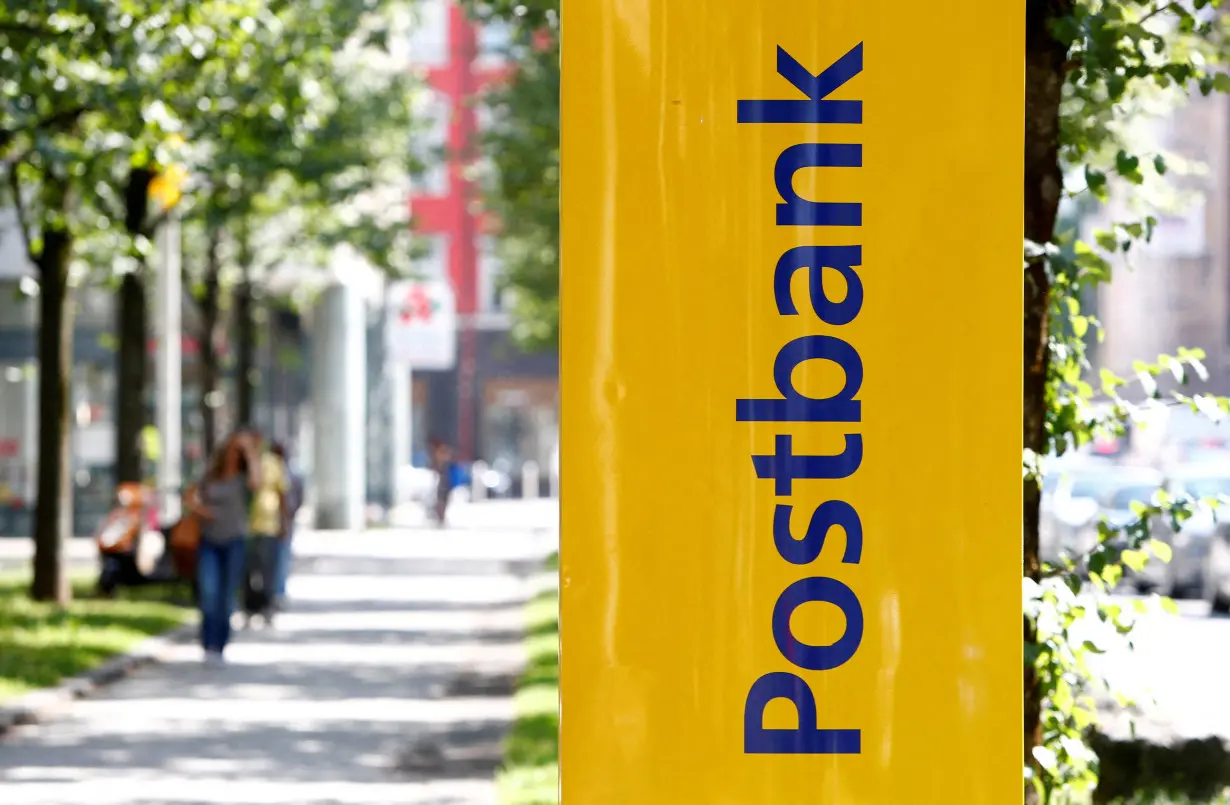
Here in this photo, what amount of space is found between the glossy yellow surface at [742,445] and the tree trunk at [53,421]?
53.6ft

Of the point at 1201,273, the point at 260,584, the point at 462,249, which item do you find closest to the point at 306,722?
the point at 260,584

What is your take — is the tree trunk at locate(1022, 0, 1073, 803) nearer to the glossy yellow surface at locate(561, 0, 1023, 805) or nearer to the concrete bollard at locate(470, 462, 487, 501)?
the glossy yellow surface at locate(561, 0, 1023, 805)

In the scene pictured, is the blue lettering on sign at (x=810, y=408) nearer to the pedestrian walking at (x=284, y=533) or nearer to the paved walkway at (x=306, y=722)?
the paved walkway at (x=306, y=722)

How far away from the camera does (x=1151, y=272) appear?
229 feet

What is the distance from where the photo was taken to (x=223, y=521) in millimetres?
15664

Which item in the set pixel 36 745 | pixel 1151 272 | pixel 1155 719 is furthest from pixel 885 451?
pixel 1151 272

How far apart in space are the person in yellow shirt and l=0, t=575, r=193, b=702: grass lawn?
2.34ft

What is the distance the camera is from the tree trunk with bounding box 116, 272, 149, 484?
2147 centimetres

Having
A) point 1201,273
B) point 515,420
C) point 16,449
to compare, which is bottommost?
point 515,420

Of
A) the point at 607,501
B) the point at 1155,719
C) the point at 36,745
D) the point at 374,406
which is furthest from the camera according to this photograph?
the point at 374,406

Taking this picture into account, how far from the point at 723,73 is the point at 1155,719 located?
262 inches

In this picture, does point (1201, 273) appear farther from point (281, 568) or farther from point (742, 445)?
point (742, 445)

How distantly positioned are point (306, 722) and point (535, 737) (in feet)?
6.65

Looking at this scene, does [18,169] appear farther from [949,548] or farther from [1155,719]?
[949,548]
